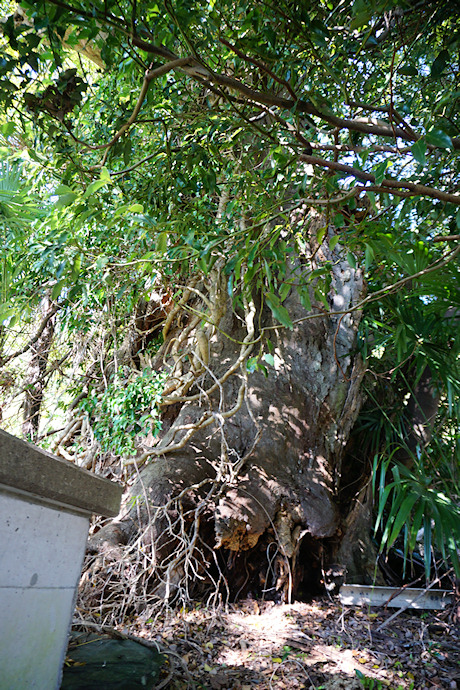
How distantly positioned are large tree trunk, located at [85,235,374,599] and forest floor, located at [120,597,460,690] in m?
0.27

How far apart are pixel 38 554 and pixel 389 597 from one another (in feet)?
10.8

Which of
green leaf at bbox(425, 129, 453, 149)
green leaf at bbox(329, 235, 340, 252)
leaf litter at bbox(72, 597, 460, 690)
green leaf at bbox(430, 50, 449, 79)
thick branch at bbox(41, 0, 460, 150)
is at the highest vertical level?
green leaf at bbox(430, 50, 449, 79)

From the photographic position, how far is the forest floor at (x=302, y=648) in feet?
8.44

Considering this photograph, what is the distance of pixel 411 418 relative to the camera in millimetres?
4430

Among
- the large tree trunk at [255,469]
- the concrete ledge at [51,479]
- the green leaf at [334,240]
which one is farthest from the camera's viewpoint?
the large tree trunk at [255,469]

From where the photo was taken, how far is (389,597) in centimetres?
386

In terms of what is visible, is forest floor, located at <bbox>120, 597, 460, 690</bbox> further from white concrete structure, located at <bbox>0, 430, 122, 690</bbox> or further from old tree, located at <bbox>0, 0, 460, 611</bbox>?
white concrete structure, located at <bbox>0, 430, 122, 690</bbox>

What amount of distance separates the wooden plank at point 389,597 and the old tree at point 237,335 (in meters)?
0.29

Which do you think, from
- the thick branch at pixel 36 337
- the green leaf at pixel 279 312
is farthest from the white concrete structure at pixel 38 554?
the thick branch at pixel 36 337

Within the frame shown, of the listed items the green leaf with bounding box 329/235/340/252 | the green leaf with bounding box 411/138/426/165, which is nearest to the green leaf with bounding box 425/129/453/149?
the green leaf with bounding box 411/138/426/165

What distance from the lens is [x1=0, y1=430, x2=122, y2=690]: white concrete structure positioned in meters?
1.32

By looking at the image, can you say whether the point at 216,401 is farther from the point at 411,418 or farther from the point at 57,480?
the point at 57,480

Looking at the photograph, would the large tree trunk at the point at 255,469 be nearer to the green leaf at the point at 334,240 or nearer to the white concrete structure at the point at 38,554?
the green leaf at the point at 334,240

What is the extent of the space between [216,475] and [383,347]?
1.89 m
